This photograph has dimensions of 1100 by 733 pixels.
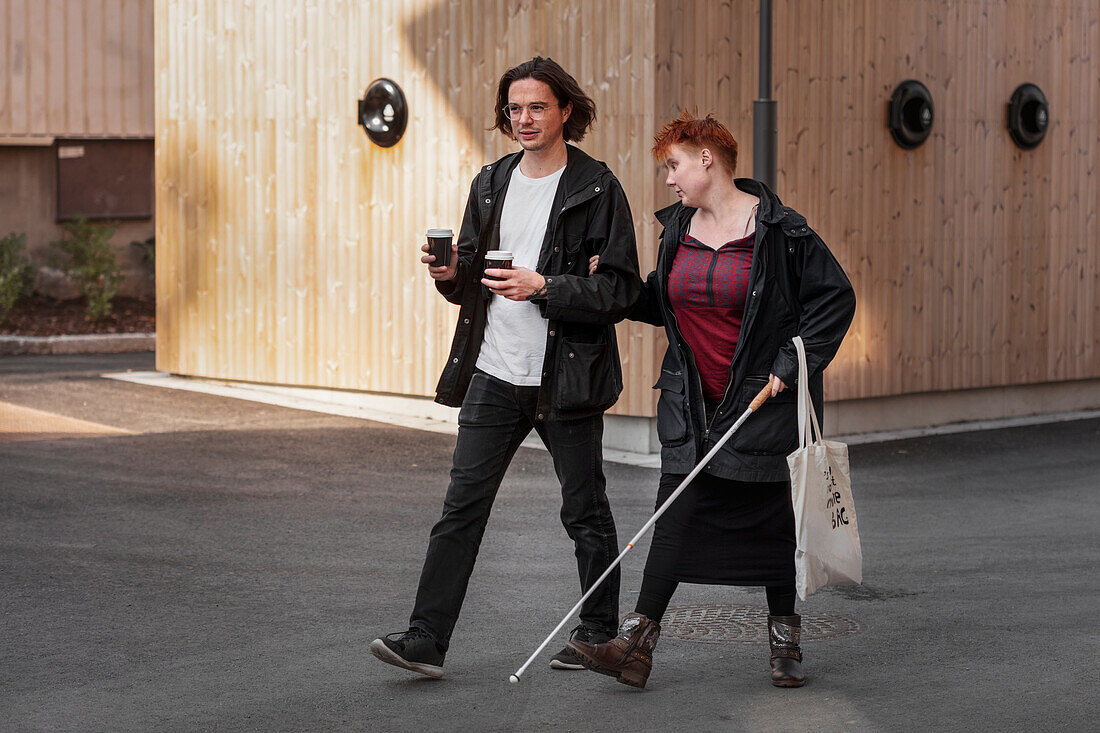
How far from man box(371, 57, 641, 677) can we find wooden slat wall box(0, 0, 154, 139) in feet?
52.5

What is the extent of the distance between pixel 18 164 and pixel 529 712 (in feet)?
58.2

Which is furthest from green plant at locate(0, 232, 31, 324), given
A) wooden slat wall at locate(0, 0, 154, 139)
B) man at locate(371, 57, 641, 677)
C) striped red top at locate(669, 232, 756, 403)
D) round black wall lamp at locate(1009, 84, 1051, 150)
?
striped red top at locate(669, 232, 756, 403)

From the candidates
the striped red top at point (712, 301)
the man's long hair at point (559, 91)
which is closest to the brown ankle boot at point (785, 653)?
the striped red top at point (712, 301)

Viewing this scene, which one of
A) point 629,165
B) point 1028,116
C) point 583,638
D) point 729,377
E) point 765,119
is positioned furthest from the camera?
point 1028,116

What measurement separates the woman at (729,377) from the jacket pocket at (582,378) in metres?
0.24

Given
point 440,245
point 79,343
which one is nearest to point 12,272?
point 79,343

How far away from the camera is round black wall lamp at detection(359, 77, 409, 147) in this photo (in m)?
12.6

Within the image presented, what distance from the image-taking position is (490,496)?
556 cm

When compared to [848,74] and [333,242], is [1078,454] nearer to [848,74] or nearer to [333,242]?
[848,74]

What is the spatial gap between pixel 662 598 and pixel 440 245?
1.49 metres

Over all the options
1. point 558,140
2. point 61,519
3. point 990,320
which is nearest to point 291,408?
point 61,519

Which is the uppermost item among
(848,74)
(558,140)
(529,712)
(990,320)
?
(848,74)

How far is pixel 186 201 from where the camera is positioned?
14.4 meters

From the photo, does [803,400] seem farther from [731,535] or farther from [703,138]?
[703,138]
